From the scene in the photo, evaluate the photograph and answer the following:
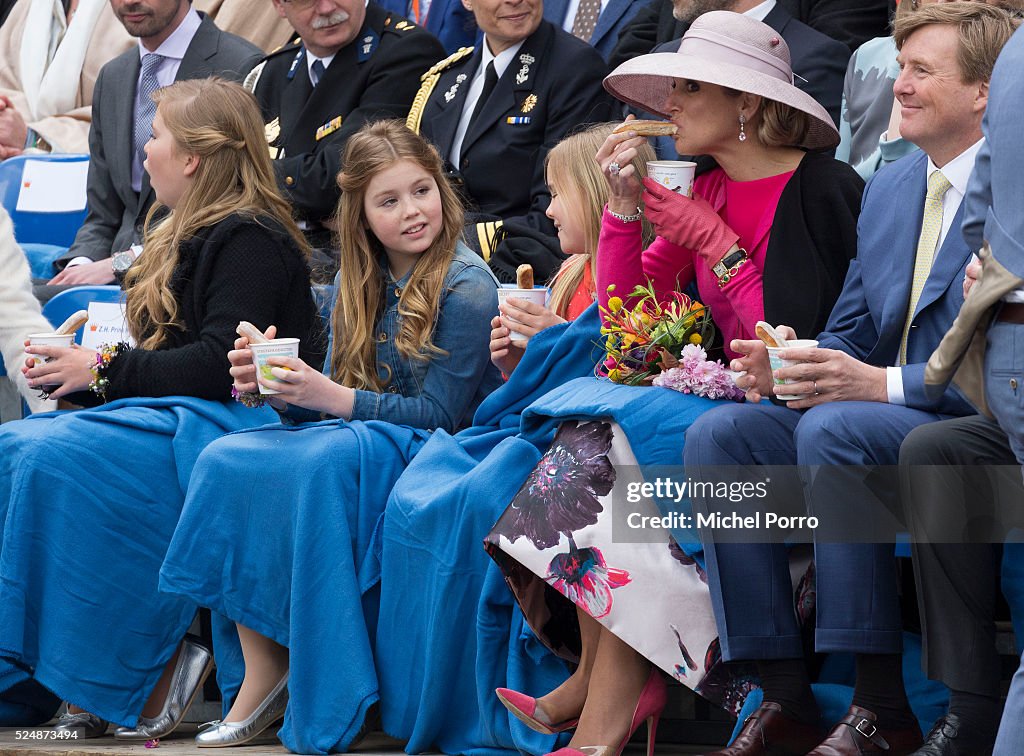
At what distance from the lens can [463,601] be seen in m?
3.81

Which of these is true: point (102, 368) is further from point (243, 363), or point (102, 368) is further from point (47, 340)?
point (243, 363)

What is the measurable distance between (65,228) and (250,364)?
3.05 m

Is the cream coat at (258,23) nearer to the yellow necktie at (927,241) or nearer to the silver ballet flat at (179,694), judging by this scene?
the silver ballet flat at (179,694)

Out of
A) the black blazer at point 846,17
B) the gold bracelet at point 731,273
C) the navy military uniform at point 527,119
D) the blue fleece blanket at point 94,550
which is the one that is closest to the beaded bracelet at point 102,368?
the blue fleece blanket at point 94,550

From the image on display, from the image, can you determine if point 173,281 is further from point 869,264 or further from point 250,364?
point 869,264

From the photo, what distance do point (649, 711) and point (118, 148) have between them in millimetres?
3817

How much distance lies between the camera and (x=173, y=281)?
447cm

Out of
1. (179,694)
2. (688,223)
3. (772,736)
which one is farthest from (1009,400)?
(179,694)

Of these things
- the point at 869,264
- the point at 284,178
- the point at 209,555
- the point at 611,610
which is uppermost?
the point at 869,264

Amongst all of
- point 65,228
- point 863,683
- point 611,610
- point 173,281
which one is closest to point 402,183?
point 173,281

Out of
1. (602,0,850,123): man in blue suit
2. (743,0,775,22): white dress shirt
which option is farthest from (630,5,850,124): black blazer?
(743,0,775,22): white dress shirt

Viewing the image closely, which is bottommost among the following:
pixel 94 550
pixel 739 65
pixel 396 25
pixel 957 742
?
pixel 94 550

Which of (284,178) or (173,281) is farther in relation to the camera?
Result: (284,178)

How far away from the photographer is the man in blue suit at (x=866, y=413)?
3121 mm
